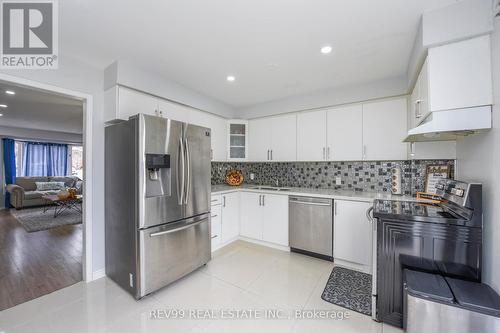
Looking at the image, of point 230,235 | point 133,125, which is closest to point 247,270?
point 230,235

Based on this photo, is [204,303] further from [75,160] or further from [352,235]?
[75,160]

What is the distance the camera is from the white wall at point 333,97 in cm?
262

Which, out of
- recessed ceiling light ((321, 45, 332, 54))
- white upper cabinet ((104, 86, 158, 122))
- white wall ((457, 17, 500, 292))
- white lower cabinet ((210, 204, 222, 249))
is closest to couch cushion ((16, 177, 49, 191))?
white upper cabinet ((104, 86, 158, 122))

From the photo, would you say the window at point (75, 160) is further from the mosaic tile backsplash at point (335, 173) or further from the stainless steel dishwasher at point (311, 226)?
the stainless steel dishwasher at point (311, 226)

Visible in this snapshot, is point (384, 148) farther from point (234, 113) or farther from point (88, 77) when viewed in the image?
point (88, 77)

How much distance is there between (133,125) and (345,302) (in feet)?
8.80

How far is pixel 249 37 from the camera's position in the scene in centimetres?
185

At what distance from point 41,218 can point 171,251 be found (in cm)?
527

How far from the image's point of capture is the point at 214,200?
301cm

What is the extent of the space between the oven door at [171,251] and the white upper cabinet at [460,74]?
2550 mm

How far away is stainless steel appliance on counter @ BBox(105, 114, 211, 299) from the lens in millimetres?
1950

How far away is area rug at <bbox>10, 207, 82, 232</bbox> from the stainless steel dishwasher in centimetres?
506

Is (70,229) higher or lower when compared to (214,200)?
lower

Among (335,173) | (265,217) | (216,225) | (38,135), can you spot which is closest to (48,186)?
(38,135)
